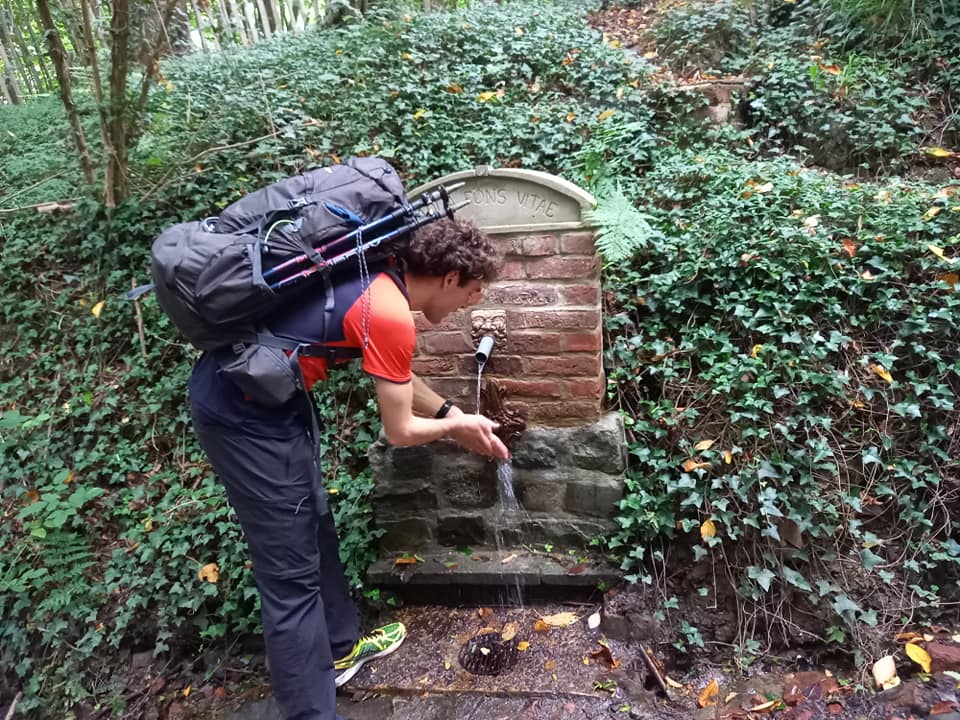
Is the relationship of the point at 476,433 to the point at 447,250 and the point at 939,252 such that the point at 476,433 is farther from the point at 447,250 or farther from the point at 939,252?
the point at 939,252

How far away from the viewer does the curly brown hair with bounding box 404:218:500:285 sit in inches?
69.1

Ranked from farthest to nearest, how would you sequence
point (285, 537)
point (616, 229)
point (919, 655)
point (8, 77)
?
point (8, 77), point (616, 229), point (919, 655), point (285, 537)

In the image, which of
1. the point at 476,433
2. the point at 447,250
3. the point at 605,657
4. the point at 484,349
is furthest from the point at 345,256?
the point at 605,657

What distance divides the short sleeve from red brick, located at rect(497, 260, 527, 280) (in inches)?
31.7

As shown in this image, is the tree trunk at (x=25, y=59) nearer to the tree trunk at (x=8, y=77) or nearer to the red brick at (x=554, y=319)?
the tree trunk at (x=8, y=77)

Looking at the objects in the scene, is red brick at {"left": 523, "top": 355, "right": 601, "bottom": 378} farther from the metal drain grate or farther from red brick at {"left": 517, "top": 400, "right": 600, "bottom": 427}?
the metal drain grate

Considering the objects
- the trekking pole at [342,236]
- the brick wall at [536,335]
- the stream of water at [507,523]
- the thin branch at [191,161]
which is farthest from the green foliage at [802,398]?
the thin branch at [191,161]

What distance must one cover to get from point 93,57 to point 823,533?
4661mm

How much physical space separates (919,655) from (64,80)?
518cm

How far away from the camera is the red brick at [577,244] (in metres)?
2.29

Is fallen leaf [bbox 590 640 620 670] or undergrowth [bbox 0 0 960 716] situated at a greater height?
undergrowth [bbox 0 0 960 716]

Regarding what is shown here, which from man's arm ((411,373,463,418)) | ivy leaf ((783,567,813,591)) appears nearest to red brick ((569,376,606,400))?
man's arm ((411,373,463,418))

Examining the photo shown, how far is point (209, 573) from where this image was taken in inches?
105

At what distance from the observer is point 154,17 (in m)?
3.72
